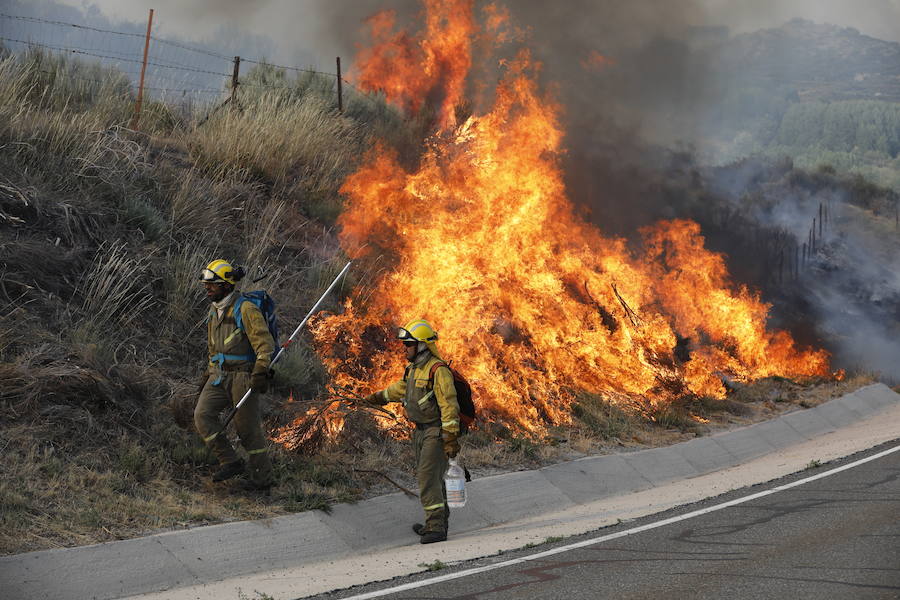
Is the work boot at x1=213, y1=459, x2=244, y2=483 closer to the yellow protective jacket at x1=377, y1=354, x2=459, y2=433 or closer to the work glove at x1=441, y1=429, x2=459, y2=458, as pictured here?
the yellow protective jacket at x1=377, y1=354, x2=459, y2=433

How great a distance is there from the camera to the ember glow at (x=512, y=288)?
42.2ft

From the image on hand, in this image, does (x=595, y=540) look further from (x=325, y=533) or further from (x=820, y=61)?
(x=820, y=61)

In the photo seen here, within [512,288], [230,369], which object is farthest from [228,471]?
[512,288]

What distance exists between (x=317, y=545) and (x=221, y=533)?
875 mm

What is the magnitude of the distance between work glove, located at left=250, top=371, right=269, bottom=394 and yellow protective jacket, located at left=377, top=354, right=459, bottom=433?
1.17 m

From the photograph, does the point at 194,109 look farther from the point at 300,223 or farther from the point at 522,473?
the point at 522,473

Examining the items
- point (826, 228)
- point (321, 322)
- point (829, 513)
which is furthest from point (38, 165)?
point (826, 228)

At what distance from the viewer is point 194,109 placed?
17.0 metres

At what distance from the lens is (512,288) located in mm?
14125

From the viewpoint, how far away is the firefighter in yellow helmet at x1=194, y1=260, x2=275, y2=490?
8.55 meters

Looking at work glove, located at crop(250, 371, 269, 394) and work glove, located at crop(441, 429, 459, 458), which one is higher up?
work glove, located at crop(250, 371, 269, 394)

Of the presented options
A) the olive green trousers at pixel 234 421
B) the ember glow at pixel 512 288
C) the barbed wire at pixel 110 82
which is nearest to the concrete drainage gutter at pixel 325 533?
the olive green trousers at pixel 234 421

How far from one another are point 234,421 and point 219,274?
3.96 ft

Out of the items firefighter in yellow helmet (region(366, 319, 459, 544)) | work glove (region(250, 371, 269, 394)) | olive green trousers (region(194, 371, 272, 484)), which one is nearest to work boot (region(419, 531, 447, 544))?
firefighter in yellow helmet (region(366, 319, 459, 544))
